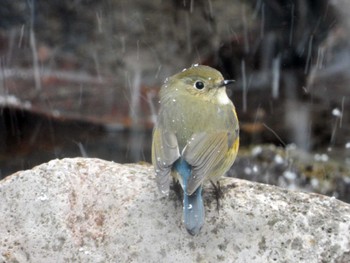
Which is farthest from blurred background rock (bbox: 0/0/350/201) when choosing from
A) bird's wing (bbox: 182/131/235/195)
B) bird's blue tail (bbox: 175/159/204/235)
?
bird's blue tail (bbox: 175/159/204/235)

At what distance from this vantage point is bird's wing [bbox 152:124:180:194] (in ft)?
13.7

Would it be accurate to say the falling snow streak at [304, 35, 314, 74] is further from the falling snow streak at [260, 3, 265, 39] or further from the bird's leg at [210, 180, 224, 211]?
the bird's leg at [210, 180, 224, 211]

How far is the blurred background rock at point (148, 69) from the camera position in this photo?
831 cm

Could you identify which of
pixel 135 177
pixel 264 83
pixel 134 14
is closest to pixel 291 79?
pixel 264 83

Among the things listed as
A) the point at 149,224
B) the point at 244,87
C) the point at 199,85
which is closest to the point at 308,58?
the point at 244,87

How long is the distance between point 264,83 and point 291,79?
29 cm

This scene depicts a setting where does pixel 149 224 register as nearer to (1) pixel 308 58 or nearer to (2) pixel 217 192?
(2) pixel 217 192

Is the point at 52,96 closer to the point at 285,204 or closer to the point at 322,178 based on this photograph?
the point at 322,178

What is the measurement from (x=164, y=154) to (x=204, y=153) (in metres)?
0.22

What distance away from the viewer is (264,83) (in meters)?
8.68

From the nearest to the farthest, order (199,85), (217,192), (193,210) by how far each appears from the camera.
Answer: (193,210) < (217,192) < (199,85)

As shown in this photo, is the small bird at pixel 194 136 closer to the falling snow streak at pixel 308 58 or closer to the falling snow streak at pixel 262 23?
the falling snow streak at pixel 262 23

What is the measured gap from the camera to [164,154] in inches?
173

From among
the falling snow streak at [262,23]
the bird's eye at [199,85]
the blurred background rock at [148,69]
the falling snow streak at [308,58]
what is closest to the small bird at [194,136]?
the bird's eye at [199,85]
